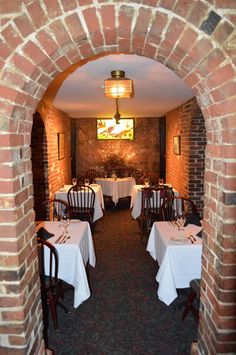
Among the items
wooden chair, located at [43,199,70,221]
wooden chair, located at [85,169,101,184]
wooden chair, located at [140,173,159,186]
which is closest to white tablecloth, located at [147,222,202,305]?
wooden chair, located at [43,199,70,221]

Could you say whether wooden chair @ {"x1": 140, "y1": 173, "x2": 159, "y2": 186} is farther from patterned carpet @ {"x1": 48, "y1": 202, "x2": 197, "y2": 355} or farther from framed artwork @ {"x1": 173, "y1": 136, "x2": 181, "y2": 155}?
patterned carpet @ {"x1": 48, "y1": 202, "x2": 197, "y2": 355}

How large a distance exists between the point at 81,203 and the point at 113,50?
3.64 m

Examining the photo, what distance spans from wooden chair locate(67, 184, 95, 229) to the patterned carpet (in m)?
1.23

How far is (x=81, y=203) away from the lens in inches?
194

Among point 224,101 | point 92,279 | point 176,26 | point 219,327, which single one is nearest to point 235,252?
point 219,327

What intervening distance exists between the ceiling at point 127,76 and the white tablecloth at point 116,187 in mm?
1910

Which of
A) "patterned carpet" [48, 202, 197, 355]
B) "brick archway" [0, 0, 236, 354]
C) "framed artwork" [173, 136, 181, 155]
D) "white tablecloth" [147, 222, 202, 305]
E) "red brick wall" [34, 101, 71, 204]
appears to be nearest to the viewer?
"brick archway" [0, 0, 236, 354]

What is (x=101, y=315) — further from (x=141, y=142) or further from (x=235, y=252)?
(x=141, y=142)

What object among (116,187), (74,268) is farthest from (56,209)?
(74,268)

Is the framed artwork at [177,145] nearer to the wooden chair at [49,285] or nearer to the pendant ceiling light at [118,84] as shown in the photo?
the pendant ceiling light at [118,84]

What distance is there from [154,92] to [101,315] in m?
3.26

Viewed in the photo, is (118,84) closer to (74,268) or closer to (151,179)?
(74,268)

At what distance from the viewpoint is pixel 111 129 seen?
841 centimetres

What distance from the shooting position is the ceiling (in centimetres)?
277
